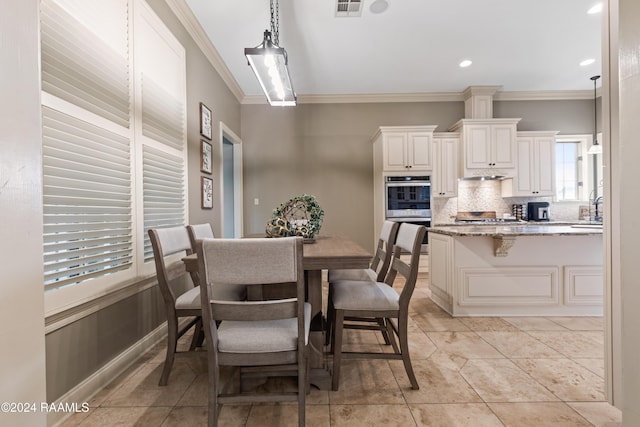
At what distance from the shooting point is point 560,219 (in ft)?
15.9

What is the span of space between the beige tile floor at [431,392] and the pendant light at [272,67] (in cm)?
203

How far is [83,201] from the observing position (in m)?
1.55

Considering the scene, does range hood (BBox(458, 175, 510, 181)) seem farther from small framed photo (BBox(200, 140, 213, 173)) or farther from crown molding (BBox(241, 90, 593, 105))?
small framed photo (BBox(200, 140, 213, 173))

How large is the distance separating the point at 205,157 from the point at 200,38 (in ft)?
4.04

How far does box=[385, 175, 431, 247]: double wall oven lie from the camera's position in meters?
4.27

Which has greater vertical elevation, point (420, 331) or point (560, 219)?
point (560, 219)

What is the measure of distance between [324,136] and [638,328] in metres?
4.62

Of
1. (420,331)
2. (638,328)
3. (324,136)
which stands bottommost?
(420,331)

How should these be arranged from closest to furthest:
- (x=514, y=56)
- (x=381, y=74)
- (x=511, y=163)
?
(x=514, y=56) → (x=381, y=74) → (x=511, y=163)

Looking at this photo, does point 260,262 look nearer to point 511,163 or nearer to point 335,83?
point 335,83

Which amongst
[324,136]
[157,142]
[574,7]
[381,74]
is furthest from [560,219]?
[157,142]

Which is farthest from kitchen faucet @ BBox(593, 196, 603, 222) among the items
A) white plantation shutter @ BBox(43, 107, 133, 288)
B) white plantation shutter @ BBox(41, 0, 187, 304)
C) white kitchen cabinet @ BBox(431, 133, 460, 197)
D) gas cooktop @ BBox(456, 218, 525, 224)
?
white plantation shutter @ BBox(43, 107, 133, 288)

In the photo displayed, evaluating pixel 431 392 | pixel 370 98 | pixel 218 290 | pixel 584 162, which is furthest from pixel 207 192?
pixel 584 162

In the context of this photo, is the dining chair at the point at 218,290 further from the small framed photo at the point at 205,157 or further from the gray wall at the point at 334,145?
the gray wall at the point at 334,145
